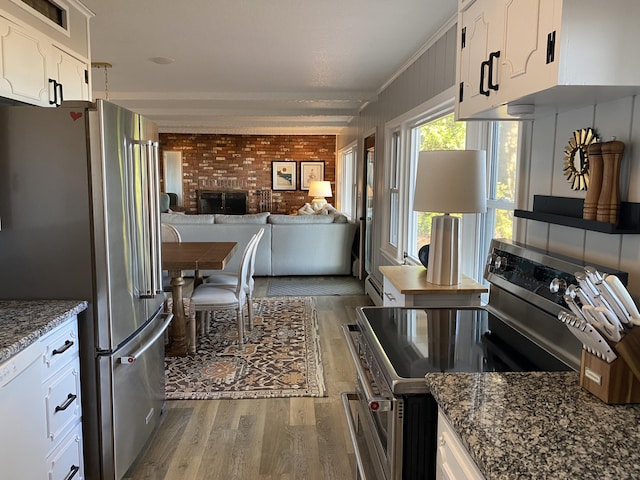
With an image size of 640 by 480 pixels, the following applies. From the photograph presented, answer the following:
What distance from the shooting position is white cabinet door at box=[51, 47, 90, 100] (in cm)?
246

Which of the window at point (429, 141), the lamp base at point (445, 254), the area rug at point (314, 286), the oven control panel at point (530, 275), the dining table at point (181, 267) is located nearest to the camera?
the oven control panel at point (530, 275)

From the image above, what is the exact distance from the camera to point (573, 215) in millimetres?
1579

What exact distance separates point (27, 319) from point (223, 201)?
904cm

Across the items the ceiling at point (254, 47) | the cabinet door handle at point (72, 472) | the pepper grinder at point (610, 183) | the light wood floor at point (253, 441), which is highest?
the ceiling at point (254, 47)

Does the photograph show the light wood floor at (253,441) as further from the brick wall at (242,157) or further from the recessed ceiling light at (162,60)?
the brick wall at (242,157)

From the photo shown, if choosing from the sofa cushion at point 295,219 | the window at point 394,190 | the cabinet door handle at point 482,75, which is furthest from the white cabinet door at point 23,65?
the sofa cushion at point 295,219

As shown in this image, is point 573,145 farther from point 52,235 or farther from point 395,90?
point 395,90

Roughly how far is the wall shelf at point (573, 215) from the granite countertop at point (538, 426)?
415mm

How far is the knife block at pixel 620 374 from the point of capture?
1.02 m

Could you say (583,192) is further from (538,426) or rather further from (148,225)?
(148,225)

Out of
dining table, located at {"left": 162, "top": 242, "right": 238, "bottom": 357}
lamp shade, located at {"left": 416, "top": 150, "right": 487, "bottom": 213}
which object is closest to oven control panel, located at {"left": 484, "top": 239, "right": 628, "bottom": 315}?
lamp shade, located at {"left": 416, "top": 150, "right": 487, "bottom": 213}

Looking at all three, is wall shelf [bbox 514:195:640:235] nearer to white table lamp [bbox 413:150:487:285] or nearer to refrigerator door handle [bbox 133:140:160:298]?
white table lamp [bbox 413:150:487:285]

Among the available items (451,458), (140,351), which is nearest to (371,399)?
(451,458)

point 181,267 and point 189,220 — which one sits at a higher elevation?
point 189,220
